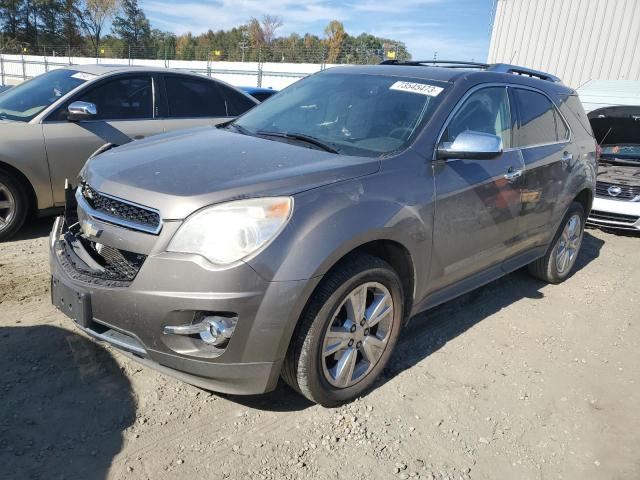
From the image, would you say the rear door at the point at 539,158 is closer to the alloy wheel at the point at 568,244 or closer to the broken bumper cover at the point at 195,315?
the alloy wheel at the point at 568,244

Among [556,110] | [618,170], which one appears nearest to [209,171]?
[556,110]

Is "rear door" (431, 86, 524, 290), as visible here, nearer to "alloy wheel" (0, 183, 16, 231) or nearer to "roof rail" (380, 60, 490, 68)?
"roof rail" (380, 60, 490, 68)

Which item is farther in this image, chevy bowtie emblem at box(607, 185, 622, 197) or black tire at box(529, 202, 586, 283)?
chevy bowtie emblem at box(607, 185, 622, 197)

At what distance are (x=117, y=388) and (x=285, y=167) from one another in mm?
1472

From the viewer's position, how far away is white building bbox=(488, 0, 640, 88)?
12.6m

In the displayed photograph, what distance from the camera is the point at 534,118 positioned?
4.09 metres

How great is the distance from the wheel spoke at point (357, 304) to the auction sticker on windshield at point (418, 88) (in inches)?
55.2

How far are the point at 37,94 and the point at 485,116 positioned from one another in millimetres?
4314

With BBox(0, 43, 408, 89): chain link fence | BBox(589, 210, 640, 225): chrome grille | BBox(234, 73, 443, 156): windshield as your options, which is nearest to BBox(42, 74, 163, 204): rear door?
BBox(234, 73, 443, 156): windshield

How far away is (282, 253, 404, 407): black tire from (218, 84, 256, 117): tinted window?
398 cm

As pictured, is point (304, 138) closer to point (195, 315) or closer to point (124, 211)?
point (124, 211)

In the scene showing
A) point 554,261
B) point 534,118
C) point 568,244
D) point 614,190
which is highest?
point 534,118

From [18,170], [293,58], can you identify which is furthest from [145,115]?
[293,58]

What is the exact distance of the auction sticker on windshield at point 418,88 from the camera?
330 cm
